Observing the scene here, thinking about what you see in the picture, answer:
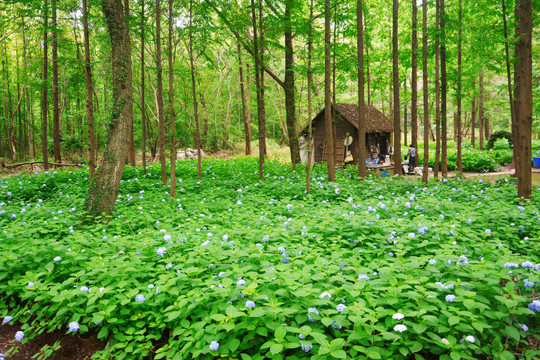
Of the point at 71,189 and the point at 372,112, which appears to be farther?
the point at 372,112

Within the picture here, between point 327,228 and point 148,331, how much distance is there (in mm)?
2593

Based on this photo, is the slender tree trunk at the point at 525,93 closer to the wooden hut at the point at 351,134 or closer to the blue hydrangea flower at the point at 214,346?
the blue hydrangea flower at the point at 214,346

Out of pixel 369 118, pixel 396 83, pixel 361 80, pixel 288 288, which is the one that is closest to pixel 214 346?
pixel 288 288

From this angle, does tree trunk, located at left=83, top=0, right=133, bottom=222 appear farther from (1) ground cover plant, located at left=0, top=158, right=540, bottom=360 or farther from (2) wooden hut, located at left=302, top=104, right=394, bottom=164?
(2) wooden hut, located at left=302, top=104, right=394, bottom=164

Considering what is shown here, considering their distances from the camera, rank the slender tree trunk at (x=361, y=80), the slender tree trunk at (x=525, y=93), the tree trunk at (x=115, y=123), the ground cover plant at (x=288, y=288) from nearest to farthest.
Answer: the ground cover plant at (x=288, y=288) < the tree trunk at (x=115, y=123) < the slender tree trunk at (x=525, y=93) < the slender tree trunk at (x=361, y=80)

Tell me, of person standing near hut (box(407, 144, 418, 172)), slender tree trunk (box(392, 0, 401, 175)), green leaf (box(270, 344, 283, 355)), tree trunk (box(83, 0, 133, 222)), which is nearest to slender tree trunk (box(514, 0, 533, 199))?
slender tree trunk (box(392, 0, 401, 175))

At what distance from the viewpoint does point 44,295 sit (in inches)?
123

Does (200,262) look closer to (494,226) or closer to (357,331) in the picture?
(357,331)

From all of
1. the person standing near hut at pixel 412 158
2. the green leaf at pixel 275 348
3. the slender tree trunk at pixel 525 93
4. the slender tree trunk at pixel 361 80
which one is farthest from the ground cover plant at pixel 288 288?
the person standing near hut at pixel 412 158

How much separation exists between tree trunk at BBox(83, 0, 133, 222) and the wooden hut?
12.2 m

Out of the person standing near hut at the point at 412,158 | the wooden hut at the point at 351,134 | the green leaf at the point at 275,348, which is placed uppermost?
the wooden hut at the point at 351,134

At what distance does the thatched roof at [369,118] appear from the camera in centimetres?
1761

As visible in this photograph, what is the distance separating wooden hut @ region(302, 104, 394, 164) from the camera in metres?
18.0

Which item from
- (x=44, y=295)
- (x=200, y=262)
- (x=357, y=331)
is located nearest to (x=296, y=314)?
(x=357, y=331)
